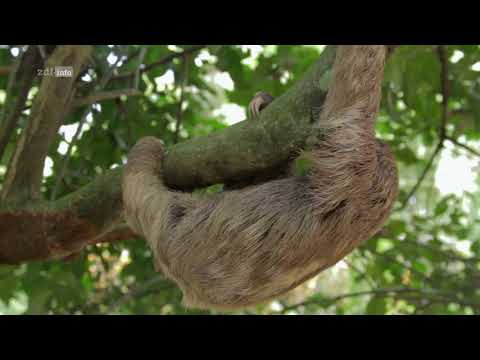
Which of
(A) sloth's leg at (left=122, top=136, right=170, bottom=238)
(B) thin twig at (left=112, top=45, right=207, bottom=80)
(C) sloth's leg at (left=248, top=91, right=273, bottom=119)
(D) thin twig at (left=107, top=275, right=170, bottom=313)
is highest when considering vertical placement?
(B) thin twig at (left=112, top=45, right=207, bottom=80)

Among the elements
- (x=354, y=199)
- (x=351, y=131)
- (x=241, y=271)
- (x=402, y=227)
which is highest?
(x=351, y=131)

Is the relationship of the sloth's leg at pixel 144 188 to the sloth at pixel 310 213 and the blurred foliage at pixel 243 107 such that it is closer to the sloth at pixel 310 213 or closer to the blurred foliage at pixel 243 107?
the sloth at pixel 310 213

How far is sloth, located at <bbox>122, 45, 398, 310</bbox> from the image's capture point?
313cm

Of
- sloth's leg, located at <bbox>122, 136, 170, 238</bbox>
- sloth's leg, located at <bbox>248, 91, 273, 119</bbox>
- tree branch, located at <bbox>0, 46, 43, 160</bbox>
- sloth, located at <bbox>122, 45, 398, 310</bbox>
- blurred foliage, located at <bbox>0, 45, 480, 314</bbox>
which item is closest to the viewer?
sloth, located at <bbox>122, 45, 398, 310</bbox>

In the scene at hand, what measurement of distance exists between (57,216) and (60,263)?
2303mm

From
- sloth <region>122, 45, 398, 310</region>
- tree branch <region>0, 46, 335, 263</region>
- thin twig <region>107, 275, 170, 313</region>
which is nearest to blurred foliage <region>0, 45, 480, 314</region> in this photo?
thin twig <region>107, 275, 170, 313</region>

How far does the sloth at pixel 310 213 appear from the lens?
3.13 metres

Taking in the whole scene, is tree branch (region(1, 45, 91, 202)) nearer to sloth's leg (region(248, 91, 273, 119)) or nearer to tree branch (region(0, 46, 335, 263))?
tree branch (region(0, 46, 335, 263))

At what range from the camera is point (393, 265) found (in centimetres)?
678

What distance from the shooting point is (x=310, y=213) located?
3.20 m

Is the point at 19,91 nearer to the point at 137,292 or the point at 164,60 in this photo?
the point at 164,60

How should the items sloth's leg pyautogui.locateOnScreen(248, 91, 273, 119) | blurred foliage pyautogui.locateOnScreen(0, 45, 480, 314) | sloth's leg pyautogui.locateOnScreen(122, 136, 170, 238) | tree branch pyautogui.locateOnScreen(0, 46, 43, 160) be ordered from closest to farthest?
sloth's leg pyautogui.locateOnScreen(122, 136, 170, 238)
sloth's leg pyautogui.locateOnScreen(248, 91, 273, 119)
tree branch pyautogui.locateOnScreen(0, 46, 43, 160)
blurred foliage pyautogui.locateOnScreen(0, 45, 480, 314)

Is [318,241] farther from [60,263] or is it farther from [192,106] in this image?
[192,106]
